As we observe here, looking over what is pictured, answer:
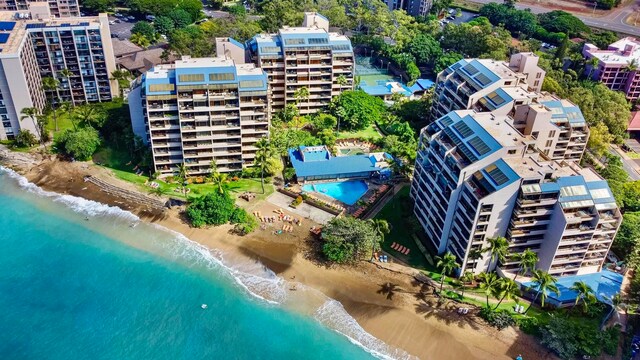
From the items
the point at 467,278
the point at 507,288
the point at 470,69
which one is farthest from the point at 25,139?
the point at 507,288

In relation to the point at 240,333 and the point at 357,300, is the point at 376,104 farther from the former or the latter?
the point at 240,333

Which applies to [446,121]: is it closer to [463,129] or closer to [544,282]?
[463,129]

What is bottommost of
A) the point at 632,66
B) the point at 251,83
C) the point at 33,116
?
the point at 33,116

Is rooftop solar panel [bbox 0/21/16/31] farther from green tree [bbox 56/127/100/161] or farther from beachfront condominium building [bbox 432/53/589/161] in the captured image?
beachfront condominium building [bbox 432/53/589/161]

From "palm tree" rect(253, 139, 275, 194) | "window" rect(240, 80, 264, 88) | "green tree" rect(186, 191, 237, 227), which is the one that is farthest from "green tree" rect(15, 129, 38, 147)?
"palm tree" rect(253, 139, 275, 194)

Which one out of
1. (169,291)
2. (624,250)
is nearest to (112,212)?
(169,291)

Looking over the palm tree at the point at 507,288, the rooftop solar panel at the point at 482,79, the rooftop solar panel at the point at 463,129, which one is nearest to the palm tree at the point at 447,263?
the palm tree at the point at 507,288

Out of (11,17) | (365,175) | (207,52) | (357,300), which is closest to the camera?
(357,300)
